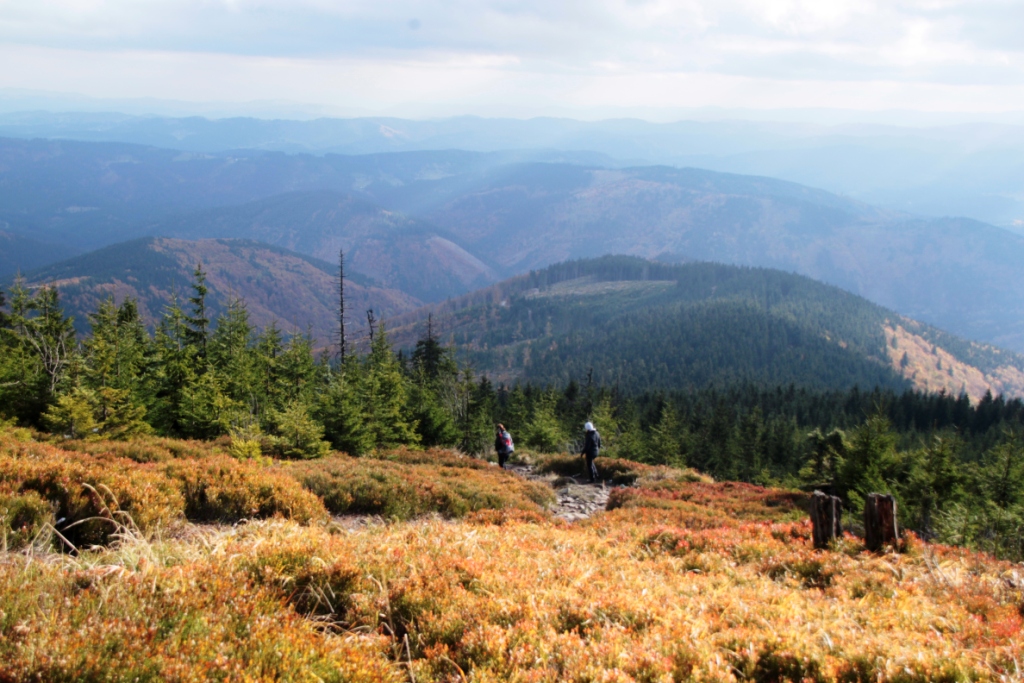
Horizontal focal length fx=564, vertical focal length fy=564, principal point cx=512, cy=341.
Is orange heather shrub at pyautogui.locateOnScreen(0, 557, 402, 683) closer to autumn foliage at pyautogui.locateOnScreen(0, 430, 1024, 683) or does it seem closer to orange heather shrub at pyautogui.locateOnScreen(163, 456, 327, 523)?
autumn foliage at pyautogui.locateOnScreen(0, 430, 1024, 683)

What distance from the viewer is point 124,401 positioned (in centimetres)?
2206

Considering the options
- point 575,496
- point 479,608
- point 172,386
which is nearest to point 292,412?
point 172,386

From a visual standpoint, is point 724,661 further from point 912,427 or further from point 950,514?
point 912,427

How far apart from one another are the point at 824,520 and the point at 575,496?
11.0m

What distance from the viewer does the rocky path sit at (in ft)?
54.7

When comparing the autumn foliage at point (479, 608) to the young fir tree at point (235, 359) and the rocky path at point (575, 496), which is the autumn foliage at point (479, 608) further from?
the young fir tree at point (235, 359)

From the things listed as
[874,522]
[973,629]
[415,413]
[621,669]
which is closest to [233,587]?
[621,669]

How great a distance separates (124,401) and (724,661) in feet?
79.6

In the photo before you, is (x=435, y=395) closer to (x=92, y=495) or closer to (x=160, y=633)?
(x=92, y=495)

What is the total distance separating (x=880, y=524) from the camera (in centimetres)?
836

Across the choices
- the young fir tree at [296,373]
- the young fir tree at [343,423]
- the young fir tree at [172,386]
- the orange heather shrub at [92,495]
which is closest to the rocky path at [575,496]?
the young fir tree at [343,423]

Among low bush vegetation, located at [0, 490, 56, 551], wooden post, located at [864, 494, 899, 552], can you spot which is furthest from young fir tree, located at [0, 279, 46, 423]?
wooden post, located at [864, 494, 899, 552]

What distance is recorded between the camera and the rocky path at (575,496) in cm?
1666

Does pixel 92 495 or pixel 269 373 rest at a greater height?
pixel 92 495
